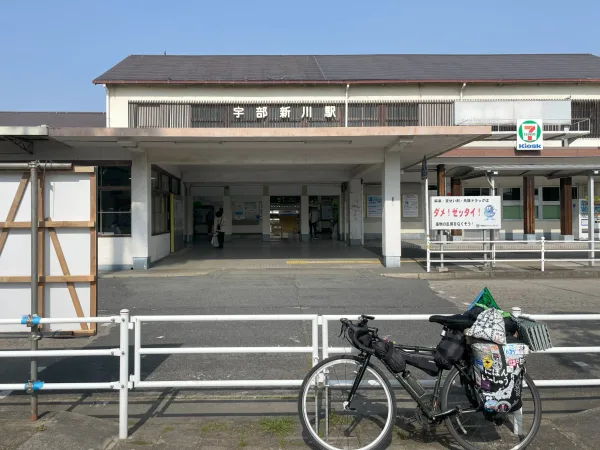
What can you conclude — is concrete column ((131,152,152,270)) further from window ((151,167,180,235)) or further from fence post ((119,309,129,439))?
fence post ((119,309,129,439))

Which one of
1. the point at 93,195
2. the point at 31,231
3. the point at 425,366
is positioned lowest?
the point at 425,366

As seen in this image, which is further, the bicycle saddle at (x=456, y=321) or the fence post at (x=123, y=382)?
the fence post at (x=123, y=382)

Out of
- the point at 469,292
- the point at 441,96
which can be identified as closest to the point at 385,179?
the point at 469,292

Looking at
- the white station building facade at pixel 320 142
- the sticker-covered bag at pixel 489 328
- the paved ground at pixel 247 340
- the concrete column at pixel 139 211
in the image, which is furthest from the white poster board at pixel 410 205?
the sticker-covered bag at pixel 489 328

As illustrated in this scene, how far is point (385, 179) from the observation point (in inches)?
598

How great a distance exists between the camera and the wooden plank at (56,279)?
4.45 m

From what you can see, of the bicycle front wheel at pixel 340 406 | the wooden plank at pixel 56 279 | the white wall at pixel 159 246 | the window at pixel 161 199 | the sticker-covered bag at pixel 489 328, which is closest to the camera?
the sticker-covered bag at pixel 489 328

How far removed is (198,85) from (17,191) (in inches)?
637

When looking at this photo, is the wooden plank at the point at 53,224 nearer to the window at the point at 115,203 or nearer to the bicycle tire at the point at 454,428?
the bicycle tire at the point at 454,428

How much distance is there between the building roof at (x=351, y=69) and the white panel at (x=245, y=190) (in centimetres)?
612

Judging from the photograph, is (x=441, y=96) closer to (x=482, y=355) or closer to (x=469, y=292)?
(x=469, y=292)

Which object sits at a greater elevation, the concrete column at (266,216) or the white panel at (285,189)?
the white panel at (285,189)

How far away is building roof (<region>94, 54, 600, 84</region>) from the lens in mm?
19906

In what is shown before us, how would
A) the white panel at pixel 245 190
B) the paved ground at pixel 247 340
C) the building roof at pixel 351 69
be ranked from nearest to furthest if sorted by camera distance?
the paved ground at pixel 247 340
the building roof at pixel 351 69
the white panel at pixel 245 190
